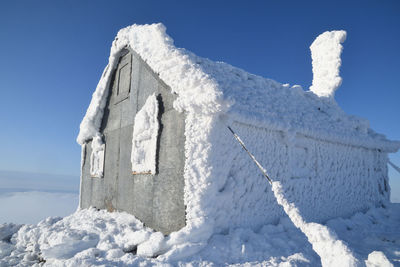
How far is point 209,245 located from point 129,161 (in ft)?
9.28

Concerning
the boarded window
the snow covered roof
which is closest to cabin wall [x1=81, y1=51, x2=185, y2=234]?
the boarded window

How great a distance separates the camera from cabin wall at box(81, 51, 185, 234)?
12.8 feet

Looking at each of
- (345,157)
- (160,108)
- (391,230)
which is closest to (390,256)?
(391,230)

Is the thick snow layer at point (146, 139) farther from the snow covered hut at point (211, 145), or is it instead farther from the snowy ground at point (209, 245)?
the snowy ground at point (209, 245)

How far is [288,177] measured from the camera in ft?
14.7

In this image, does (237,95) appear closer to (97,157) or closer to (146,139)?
(146,139)

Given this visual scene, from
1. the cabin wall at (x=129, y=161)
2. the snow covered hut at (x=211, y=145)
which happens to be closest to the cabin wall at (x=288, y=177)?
the snow covered hut at (x=211, y=145)

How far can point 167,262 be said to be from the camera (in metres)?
2.99

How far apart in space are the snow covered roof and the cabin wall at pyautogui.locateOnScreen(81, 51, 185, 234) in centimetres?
33

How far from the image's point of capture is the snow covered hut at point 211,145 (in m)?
3.59

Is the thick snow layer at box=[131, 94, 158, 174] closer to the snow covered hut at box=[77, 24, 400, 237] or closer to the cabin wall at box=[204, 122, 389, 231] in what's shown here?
the snow covered hut at box=[77, 24, 400, 237]

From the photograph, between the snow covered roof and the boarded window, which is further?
the boarded window

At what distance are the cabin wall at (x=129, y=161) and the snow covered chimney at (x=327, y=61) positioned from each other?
17.8 feet

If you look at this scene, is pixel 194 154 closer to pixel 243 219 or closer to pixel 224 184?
pixel 224 184
